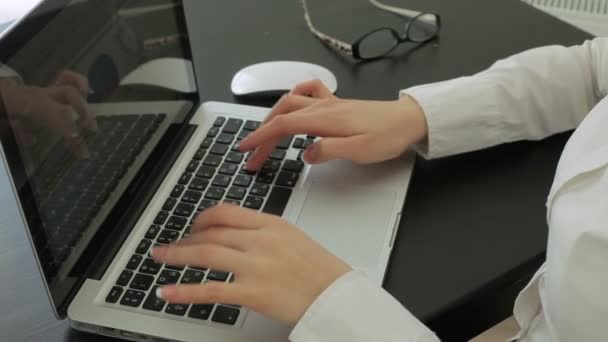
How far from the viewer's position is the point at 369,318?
1.76 feet

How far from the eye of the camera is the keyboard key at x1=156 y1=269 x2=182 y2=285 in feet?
1.94

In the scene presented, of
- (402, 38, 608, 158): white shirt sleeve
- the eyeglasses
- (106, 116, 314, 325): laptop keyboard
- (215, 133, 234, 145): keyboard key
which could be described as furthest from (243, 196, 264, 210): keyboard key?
the eyeglasses

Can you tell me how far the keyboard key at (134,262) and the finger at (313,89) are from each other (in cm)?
28

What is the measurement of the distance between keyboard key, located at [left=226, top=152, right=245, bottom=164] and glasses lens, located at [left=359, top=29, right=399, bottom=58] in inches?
11.4

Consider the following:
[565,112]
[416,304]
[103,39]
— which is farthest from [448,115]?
[103,39]

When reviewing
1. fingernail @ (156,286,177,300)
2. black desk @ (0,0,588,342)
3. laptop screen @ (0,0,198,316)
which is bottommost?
black desk @ (0,0,588,342)

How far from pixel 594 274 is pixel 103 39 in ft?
1.57

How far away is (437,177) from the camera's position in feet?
2.42

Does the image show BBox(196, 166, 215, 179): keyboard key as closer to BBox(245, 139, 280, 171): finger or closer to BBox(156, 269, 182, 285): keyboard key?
BBox(245, 139, 280, 171): finger

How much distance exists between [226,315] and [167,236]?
0.12 meters

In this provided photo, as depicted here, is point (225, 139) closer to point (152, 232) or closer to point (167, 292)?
point (152, 232)

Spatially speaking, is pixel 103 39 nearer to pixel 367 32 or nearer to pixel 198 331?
pixel 198 331

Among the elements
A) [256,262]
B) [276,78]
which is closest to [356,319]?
[256,262]

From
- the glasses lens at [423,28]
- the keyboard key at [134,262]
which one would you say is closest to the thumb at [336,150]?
the keyboard key at [134,262]
